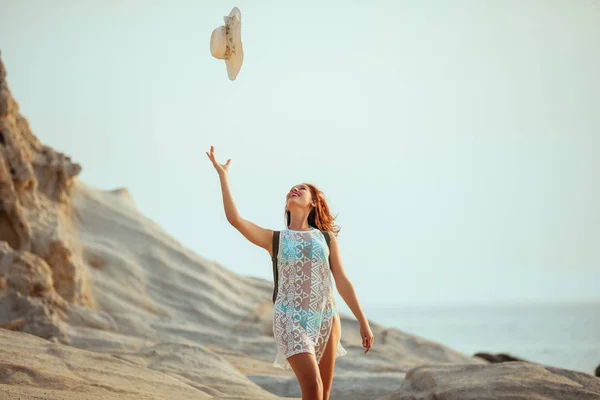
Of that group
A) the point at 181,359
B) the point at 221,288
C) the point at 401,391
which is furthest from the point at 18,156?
the point at 401,391

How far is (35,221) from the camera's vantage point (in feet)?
57.2

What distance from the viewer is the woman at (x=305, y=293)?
5809 millimetres

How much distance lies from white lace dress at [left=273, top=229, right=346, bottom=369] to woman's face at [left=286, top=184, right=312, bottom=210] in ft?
0.61

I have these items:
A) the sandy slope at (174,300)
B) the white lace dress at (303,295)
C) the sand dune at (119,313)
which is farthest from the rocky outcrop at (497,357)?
the white lace dress at (303,295)

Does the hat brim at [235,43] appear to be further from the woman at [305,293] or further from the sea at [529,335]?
the sea at [529,335]

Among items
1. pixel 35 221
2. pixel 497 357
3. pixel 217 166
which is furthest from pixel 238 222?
pixel 497 357

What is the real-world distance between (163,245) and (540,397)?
50.2ft

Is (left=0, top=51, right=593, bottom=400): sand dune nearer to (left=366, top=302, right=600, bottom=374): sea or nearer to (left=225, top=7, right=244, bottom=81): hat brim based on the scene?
(left=225, top=7, right=244, bottom=81): hat brim

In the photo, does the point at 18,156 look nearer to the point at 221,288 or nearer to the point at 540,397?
the point at 221,288

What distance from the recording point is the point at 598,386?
287 inches

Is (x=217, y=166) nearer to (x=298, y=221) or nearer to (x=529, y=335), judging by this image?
(x=298, y=221)

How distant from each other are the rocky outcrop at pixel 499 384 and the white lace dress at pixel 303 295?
5.56 feet

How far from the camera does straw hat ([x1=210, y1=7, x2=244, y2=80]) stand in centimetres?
683

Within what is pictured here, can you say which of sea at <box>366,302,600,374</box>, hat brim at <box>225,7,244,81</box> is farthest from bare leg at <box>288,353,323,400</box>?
sea at <box>366,302,600,374</box>
